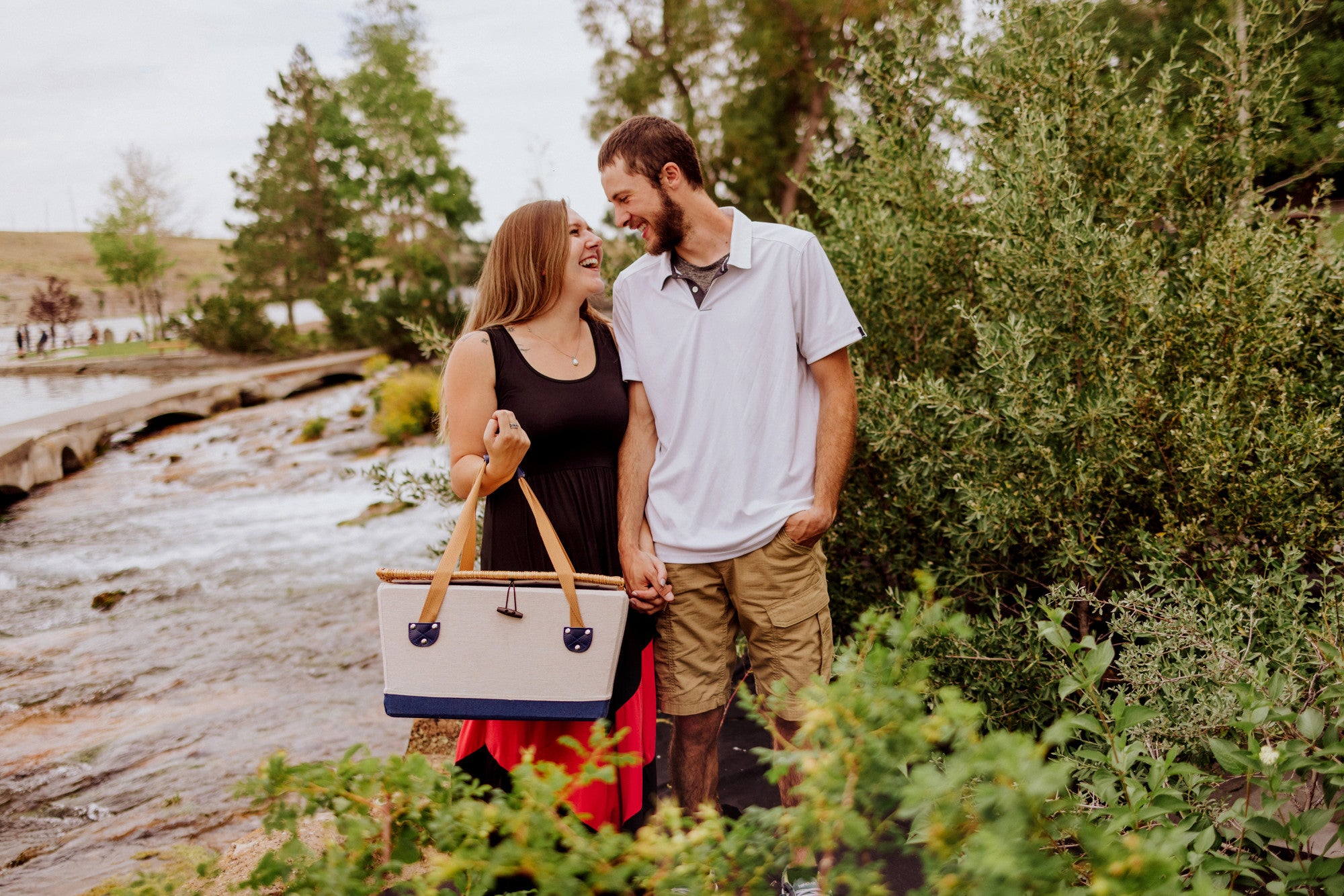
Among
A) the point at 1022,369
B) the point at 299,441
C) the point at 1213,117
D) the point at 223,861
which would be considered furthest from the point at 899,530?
the point at 299,441

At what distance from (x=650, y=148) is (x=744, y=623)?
139cm

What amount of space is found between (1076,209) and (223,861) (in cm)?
396

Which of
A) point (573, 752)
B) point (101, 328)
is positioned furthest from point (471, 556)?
point (101, 328)

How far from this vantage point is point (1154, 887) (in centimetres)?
97

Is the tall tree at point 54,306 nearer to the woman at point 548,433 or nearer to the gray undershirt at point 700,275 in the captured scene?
the woman at point 548,433

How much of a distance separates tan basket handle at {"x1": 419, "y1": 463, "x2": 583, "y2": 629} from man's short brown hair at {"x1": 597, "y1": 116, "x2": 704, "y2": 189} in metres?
0.95

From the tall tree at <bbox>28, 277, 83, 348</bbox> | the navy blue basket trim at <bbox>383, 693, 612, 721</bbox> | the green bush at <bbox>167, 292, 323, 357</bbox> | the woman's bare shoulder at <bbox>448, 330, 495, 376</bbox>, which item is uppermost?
the tall tree at <bbox>28, 277, 83, 348</bbox>

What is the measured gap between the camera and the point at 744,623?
105 inches

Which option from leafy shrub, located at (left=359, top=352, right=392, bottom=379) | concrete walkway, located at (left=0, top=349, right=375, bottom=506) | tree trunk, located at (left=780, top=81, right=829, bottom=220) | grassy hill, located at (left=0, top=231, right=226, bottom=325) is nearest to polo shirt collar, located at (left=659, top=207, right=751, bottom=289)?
concrete walkway, located at (left=0, top=349, right=375, bottom=506)

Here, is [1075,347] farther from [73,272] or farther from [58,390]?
[73,272]

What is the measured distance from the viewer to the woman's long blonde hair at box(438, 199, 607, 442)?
2.72 m

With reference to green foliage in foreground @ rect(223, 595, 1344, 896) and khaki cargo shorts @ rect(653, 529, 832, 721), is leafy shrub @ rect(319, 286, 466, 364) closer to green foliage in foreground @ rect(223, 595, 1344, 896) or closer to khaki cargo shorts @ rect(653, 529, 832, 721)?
khaki cargo shorts @ rect(653, 529, 832, 721)

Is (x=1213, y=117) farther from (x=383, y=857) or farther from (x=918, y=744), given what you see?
(x=383, y=857)

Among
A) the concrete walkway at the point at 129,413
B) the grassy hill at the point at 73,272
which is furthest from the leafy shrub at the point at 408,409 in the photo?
the grassy hill at the point at 73,272
